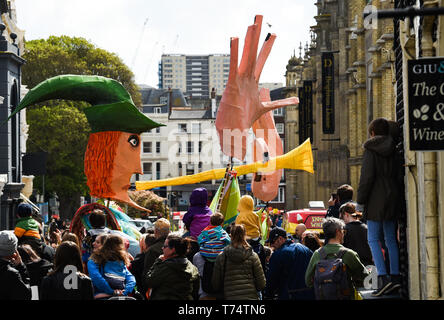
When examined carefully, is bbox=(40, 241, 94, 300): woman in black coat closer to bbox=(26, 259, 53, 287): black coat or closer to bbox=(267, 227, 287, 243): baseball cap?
bbox=(26, 259, 53, 287): black coat

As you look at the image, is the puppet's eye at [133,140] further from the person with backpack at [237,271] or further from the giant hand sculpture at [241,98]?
the person with backpack at [237,271]

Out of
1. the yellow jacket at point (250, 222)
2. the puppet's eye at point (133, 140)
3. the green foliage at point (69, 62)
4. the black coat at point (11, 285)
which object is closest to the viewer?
the black coat at point (11, 285)

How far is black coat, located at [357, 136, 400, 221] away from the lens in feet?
29.4

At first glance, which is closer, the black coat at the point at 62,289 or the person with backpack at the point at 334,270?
the black coat at the point at 62,289

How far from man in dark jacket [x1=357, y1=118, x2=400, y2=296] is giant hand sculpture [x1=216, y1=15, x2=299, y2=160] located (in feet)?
35.7

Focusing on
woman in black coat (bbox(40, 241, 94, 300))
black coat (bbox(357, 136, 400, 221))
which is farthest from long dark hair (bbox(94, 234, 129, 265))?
black coat (bbox(357, 136, 400, 221))

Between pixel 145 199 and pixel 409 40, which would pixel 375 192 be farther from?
pixel 145 199

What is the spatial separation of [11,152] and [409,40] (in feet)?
74.1

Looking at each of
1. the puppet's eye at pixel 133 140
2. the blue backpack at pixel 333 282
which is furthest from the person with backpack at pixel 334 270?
the puppet's eye at pixel 133 140

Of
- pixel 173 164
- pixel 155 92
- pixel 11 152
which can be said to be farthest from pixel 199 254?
pixel 155 92

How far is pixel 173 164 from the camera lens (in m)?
101

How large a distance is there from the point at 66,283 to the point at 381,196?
131 inches

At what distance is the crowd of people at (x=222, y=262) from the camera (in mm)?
8219

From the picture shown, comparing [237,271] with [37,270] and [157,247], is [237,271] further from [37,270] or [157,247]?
[37,270]
